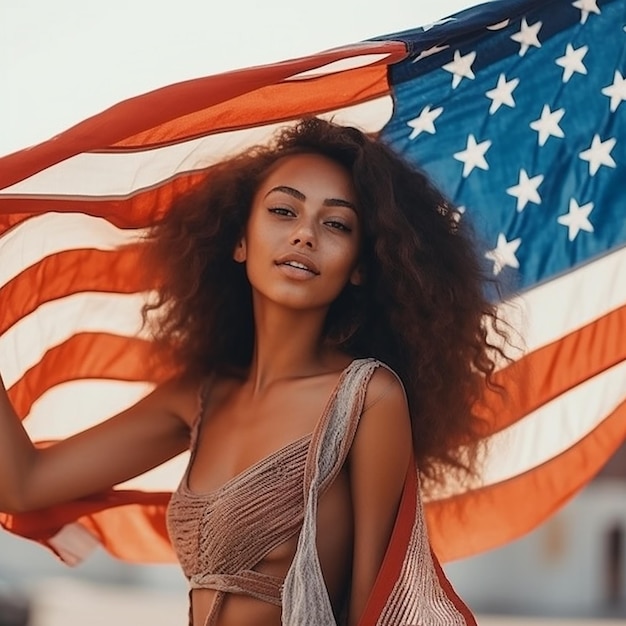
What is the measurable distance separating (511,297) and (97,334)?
90 cm

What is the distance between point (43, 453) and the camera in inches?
120

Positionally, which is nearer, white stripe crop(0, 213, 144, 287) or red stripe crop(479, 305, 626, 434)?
white stripe crop(0, 213, 144, 287)

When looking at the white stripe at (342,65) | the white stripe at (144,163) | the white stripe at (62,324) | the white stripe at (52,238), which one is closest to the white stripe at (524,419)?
the white stripe at (62,324)

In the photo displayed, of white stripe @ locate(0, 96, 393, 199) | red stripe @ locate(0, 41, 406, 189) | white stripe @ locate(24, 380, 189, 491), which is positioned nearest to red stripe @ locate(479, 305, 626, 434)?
white stripe @ locate(0, 96, 393, 199)

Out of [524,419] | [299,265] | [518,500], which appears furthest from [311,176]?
[518,500]

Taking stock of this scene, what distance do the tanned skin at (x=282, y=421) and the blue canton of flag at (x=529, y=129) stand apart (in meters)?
0.39

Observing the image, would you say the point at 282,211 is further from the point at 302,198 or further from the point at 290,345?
the point at 290,345

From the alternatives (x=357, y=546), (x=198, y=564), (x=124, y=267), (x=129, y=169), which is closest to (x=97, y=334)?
(x=124, y=267)

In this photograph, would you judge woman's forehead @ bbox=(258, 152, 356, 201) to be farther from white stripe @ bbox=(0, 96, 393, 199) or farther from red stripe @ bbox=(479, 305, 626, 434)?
red stripe @ bbox=(479, 305, 626, 434)

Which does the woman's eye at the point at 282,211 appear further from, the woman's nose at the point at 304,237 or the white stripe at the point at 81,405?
the white stripe at the point at 81,405

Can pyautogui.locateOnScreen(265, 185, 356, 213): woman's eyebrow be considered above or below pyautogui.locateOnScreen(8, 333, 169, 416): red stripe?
above

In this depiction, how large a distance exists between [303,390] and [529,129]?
80 cm

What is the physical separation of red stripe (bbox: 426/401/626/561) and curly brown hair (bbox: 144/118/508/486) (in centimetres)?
Result: 22

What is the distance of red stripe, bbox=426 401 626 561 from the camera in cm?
332
